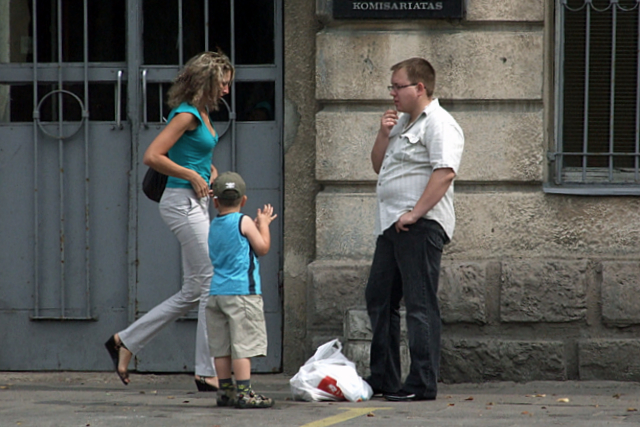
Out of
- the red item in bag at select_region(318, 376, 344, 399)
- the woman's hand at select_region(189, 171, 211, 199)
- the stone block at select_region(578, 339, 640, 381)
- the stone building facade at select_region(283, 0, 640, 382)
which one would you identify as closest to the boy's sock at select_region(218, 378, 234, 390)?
the red item in bag at select_region(318, 376, 344, 399)

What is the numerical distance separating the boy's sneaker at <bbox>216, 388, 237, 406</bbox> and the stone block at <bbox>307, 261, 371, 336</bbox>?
1299 mm

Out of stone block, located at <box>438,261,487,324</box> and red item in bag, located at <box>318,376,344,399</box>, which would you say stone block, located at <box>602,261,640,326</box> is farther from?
red item in bag, located at <box>318,376,344,399</box>

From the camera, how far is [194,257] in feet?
18.5

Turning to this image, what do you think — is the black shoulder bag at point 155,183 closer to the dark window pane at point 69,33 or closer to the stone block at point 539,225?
the stone block at point 539,225

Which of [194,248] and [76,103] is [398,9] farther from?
[76,103]

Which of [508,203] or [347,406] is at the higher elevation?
[508,203]

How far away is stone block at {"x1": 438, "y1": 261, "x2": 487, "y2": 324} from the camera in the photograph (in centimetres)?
625

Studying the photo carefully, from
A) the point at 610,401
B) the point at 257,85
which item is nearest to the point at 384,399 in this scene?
the point at 610,401

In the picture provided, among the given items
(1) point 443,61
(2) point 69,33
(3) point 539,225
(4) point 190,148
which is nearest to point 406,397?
(3) point 539,225

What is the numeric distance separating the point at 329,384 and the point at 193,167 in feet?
4.33

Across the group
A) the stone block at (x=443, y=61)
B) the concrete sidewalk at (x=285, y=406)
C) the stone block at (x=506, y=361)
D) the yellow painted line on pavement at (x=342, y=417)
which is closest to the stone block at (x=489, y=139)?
the stone block at (x=443, y=61)

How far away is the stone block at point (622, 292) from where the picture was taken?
6.21 meters

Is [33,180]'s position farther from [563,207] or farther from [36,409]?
[563,207]

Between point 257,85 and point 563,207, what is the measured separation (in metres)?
2.00
